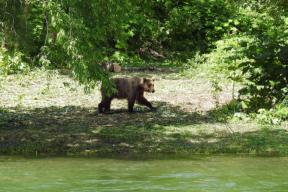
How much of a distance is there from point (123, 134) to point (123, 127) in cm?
67

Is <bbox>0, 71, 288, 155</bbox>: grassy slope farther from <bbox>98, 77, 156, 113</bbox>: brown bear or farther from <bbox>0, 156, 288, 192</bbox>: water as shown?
<bbox>0, 156, 288, 192</bbox>: water

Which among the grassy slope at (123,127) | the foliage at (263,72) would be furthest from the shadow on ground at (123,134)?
the foliage at (263,72)

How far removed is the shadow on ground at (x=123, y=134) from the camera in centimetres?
1247

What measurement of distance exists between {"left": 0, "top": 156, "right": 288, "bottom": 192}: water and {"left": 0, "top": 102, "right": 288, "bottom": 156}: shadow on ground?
116 cm

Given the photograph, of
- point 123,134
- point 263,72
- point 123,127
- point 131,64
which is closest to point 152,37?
point 131,64

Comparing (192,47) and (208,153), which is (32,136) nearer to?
(208,153)

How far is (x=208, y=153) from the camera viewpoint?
12.2 meters

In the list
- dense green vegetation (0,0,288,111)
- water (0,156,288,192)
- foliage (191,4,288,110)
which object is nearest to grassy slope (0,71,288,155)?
foliage (191,4,288,110)

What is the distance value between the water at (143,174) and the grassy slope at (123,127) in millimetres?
1209

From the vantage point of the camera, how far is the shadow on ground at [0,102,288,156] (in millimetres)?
12469

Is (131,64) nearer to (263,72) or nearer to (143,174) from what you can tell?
(263,72)

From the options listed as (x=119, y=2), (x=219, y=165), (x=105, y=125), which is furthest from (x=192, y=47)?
(x=219, y=165)

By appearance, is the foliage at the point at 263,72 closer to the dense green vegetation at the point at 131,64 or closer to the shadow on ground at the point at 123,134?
the dense green vegetation at the point at 131,64

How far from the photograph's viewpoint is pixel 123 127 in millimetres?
14234
